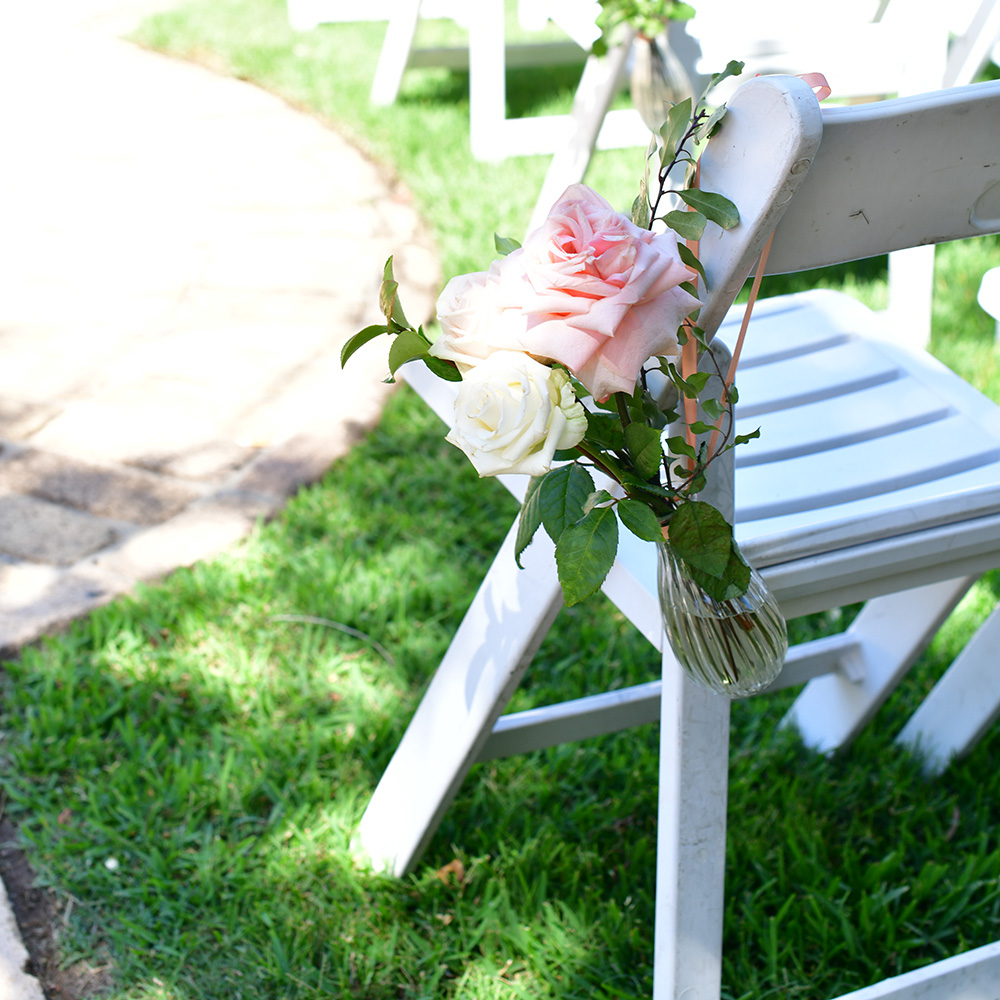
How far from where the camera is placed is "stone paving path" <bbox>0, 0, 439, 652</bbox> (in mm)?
1989

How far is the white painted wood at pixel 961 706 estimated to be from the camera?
1.41 m

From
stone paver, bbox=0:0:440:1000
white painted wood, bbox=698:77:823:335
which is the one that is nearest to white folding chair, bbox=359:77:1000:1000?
white painted wood, bbox=698:77:823:335

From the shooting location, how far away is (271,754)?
1.50 m

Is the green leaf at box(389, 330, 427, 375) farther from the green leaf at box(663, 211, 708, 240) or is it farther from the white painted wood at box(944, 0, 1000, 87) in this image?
the white painted wood at box(944, 0, 1000, 87)

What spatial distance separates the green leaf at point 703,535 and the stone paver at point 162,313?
948 millimetres

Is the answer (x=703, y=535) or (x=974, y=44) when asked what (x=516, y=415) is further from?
(x=974, y=44)

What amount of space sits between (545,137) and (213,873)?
2547 mm

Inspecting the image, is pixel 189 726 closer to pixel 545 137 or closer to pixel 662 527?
pixel 662 527

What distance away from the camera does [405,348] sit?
2.39 feet

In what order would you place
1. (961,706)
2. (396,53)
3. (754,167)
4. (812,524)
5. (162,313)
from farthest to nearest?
(396,53), (162,313), (961,706), (812,524), (754,167)

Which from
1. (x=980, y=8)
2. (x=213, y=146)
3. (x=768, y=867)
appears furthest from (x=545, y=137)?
(x=768, y=867)

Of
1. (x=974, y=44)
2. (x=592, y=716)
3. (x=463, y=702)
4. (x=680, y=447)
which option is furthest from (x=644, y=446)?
(x=974, y=44)

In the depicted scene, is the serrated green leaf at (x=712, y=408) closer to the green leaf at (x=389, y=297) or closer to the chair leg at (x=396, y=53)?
the green leaf at (x=389, y=297)

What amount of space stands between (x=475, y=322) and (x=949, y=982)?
776mm
